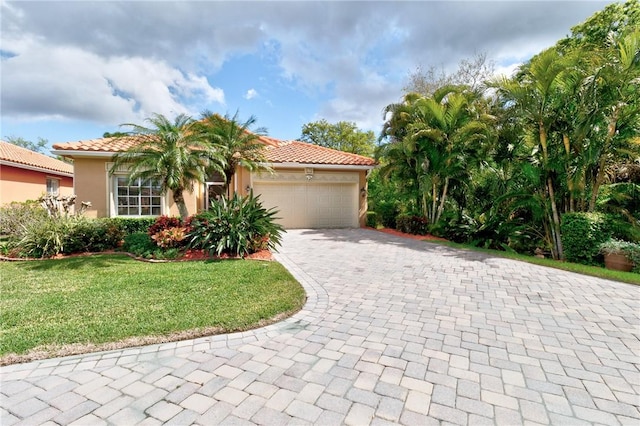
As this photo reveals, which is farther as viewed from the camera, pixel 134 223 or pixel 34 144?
pixel 34 144

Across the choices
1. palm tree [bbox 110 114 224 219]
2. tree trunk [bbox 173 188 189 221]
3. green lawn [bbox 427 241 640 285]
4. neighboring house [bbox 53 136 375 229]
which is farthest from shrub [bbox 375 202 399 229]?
tree trunk [bbox 173 188 189 221]

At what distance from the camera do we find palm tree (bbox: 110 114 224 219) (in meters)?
8.30

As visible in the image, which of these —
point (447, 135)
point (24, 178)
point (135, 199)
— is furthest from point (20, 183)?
point (447, 135)

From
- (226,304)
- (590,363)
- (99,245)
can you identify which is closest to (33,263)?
(99,245)

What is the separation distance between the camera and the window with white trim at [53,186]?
1844cm

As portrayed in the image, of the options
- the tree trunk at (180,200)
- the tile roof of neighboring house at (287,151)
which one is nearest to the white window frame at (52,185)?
the tile roof of neighboring house at (287,151)

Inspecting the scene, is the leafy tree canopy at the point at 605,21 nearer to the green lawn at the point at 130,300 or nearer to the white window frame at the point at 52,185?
the green lawn at the point at 130,300

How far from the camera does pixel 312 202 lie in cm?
1577

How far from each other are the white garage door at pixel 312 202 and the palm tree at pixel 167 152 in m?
6.14

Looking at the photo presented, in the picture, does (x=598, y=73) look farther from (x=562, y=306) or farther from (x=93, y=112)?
(x=93, y=112)

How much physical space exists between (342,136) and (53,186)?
91.0ft

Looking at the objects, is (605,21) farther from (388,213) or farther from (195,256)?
(195,256)

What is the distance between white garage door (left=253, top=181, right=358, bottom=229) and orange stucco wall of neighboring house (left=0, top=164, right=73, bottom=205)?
12614mm

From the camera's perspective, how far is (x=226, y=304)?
4.65 metres
